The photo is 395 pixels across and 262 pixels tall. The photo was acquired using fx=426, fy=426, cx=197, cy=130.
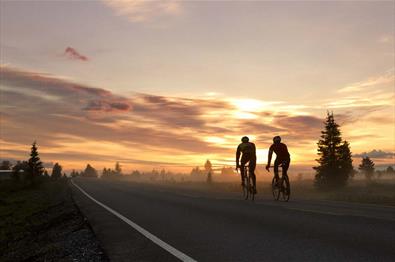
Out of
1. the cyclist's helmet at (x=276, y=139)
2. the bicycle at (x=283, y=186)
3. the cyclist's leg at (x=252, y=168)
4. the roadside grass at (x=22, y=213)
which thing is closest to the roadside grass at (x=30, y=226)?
the roadside grass at (x=22, y=213)

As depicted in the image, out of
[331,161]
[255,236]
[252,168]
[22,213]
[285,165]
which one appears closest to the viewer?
[255,236]

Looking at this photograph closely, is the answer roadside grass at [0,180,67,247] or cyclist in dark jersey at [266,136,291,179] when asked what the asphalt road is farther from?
roadside grass at [0,180,67,247]

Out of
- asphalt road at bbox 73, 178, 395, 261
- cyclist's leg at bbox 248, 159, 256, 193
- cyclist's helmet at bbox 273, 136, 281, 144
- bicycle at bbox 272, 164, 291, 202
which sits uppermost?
cyclist's helmet at bbox 273, 136, 281, 144

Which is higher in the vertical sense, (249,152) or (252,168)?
(249,152)

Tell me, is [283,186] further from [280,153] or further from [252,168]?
[252,168]

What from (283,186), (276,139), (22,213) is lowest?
(22,213)

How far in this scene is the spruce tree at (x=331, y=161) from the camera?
2031 inches

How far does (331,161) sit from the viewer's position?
52062mm

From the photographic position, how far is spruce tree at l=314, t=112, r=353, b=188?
5159 cm

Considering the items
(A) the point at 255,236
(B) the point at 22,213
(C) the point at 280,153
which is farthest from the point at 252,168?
(B) the point at 22,213

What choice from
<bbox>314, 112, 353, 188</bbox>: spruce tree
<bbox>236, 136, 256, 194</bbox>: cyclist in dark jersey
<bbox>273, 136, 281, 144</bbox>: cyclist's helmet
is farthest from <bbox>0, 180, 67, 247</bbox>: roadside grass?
<bbox>314, 112, 353, 188</bbox>: spruce tree

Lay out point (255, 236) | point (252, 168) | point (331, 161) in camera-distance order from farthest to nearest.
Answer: point (331, 161), point (252, 168), point (255, 236)

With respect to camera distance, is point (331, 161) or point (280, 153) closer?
point (280, 153)

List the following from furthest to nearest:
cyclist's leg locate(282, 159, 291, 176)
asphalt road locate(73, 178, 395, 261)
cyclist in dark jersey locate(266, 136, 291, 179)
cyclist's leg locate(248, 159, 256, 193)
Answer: cyclist's leg locate(248, 159, 256, 193) → cyclist in dark jersey locate(266, 136, 291, 179) → cyclist's leg locate(282, 159, 291, 176) → asphalt road locate(73, 178, 395, 261)
